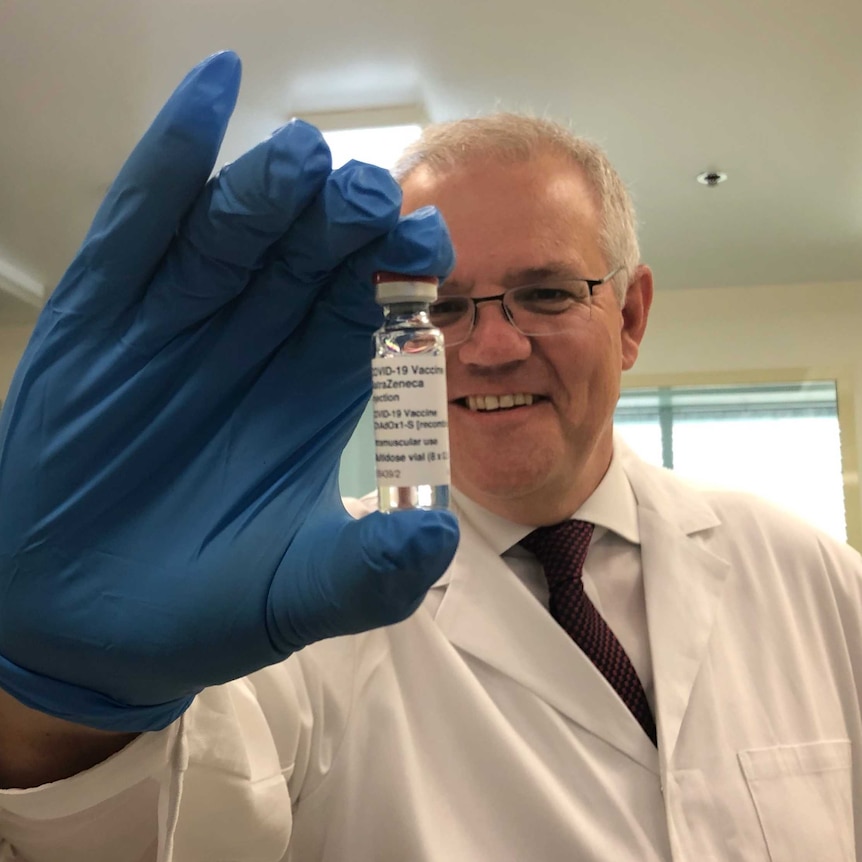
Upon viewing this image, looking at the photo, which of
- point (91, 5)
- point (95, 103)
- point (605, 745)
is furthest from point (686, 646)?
point (95, 103)

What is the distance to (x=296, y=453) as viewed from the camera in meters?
0.60

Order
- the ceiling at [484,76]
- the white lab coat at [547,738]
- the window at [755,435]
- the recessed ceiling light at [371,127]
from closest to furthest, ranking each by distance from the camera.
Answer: the white lab coat at [547,738], the ceiling at [484,76], the recessed ceiling light at [371,127], the window at [755,435]

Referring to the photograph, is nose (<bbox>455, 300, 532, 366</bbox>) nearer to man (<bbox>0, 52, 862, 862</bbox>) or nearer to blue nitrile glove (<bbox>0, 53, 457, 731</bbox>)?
man (<bbox>0, 52, 862, 862</bbox>)

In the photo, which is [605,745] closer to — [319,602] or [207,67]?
[319,602]

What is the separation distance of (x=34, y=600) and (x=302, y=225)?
0.31m

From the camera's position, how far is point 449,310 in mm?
986

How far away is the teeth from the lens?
3.24 ft

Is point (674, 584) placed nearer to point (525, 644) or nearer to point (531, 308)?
point (525, 644)

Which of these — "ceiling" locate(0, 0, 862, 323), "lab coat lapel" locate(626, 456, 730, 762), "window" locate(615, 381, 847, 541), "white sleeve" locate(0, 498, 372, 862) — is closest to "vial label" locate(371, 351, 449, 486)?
"white sleeve" locate(0, 498, 372, 862)

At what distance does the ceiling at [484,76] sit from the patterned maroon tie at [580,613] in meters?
1.21

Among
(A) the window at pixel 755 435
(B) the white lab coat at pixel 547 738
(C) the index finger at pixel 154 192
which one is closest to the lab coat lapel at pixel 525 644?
(B) the white lab coat at pixel 547 738

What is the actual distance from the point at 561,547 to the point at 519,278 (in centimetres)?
35

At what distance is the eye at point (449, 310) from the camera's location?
979mm

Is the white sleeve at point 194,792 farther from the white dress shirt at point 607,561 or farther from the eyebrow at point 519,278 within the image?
the eyebrow at point 519,278
